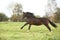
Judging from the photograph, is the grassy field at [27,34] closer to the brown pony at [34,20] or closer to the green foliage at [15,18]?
the brown pony at [34,20]

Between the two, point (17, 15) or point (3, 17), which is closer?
point (3, 17)

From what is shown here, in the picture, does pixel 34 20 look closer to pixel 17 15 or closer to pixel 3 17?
pixel 3 17

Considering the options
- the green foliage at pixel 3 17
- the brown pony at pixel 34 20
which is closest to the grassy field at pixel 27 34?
the brown pony at pixel 34 20

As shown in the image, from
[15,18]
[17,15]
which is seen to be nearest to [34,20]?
[15,18]

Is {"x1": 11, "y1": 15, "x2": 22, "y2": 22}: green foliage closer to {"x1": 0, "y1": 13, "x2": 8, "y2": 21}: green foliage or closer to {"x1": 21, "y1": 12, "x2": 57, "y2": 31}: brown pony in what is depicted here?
{"x1": 0, "y1": 13, "x2": 8, "y2": 21}: green foliage

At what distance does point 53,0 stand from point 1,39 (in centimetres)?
587

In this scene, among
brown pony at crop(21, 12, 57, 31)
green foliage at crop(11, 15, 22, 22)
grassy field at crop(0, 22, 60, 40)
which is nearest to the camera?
grassy field at crop(0, 22, 60, 40)

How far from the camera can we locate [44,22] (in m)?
8.45

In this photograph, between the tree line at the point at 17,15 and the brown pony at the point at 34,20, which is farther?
the tree line at the point at 17,15

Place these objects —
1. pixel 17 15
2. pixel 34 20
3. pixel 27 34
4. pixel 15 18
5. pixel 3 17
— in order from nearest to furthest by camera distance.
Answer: pixel 27 34, pixel 34 20, pixel 3 17, pixel 15 18, pixel 17 15

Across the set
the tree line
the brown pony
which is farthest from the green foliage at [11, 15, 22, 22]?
the brown pony

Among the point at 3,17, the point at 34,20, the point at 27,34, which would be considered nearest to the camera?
the point at 27,34

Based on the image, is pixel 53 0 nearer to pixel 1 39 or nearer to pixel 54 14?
pixel 54 14

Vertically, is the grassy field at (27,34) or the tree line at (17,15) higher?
the tree line at (17,15)
